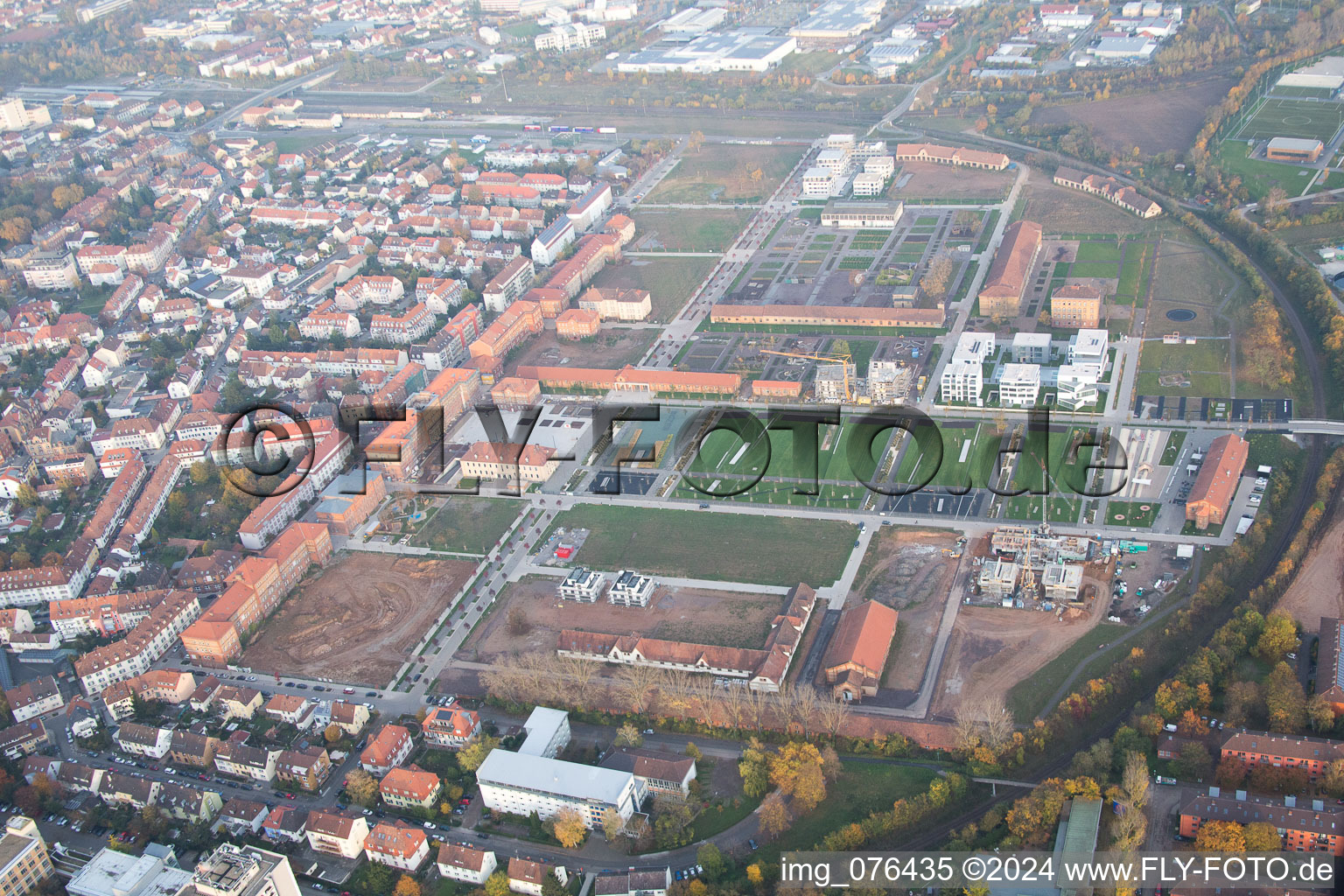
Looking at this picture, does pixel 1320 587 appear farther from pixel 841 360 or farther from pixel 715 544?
pixel 841 360

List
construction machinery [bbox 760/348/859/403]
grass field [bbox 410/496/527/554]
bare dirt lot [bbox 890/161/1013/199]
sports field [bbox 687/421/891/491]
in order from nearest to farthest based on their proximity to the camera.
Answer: grass field [bbox 410/496/527/554] → sports field [bbox 687/421/891/491] → construction machinery [bbox 760/348/859/403] → bare dirt lot [bbox 890/161/1013/199]

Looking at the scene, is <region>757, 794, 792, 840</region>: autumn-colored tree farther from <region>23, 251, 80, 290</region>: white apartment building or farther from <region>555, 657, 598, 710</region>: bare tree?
<region>23, 251, 80, 290</region>: white apartment building

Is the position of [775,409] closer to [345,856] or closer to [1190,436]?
[1190,436]

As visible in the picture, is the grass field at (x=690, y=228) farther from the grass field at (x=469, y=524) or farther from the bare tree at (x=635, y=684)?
the bare tree at (x=635, y=684)

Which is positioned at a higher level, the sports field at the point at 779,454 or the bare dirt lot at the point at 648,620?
the sports field at the point at 779,454

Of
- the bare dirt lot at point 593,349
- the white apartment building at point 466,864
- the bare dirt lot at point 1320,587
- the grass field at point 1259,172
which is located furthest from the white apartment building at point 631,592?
the grass field at point 1259,172

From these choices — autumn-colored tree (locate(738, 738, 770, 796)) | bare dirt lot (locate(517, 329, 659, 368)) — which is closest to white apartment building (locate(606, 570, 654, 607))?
autumn-colored tree (locate(738, 738, 770, 796))
